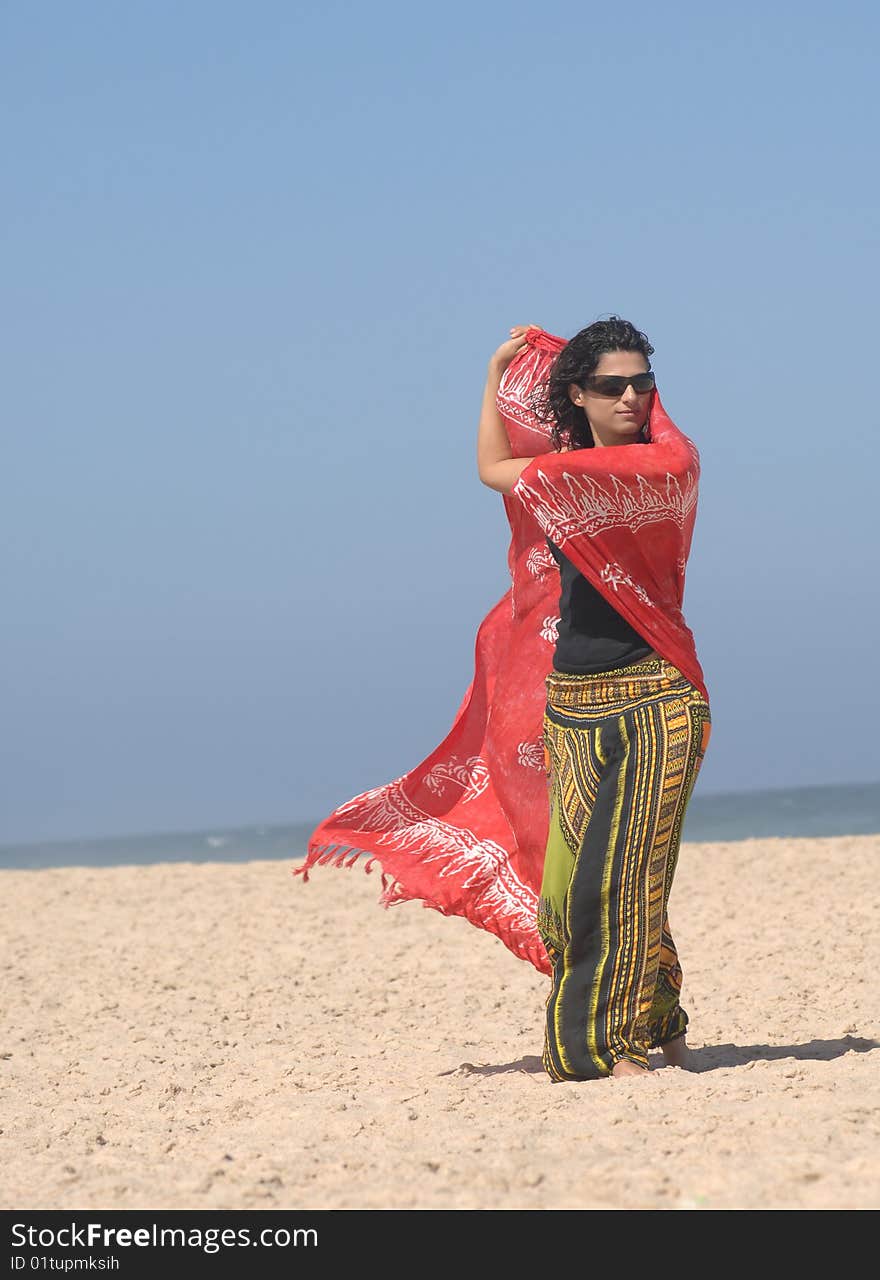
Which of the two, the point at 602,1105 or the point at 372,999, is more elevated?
the point at 602,1105

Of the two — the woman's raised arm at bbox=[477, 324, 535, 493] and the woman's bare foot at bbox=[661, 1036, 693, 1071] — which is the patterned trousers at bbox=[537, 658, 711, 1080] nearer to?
the woman's bare foot at bbox=[661, 1036, 693, 1071]

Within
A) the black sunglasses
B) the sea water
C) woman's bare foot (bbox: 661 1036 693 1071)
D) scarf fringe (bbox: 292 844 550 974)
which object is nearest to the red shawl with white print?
scarf fringe (bbox: 292 844 550 974)

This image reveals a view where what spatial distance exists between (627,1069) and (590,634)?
1309 millimetres

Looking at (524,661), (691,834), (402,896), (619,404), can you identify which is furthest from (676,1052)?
(691,834)

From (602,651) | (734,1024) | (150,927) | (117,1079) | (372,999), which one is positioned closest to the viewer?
(602,651)

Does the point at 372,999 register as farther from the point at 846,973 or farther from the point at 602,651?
the point at 602,651

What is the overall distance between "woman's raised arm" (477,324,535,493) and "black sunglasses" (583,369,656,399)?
36 cm

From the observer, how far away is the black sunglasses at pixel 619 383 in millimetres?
4410

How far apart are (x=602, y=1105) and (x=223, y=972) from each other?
4.57m

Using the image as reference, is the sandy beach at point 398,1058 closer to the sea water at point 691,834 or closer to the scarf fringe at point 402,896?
the scarf fringe at point 402,896

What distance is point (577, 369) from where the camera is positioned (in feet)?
14.8

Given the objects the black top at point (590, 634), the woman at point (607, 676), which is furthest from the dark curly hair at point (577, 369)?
the black top at point (590, 634)
